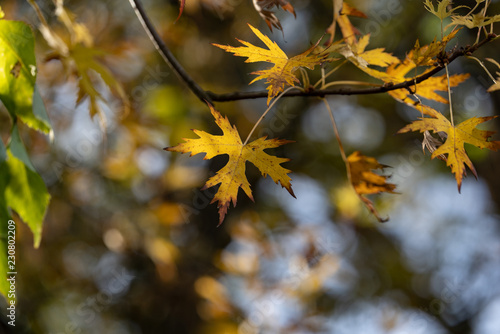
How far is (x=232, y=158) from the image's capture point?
69 centimetres

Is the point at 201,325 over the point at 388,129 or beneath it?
beneath

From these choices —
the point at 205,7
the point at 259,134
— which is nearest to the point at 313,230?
the point at 259,134

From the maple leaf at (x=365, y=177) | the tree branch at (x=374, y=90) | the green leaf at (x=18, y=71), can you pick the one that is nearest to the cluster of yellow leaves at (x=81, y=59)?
the green leaf at (x=18, y=71)

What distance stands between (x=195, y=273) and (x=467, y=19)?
187 cm

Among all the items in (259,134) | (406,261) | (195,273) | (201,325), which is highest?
(259,134)

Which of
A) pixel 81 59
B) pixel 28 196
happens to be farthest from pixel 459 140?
pixel 81 59

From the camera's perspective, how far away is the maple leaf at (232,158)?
64cm

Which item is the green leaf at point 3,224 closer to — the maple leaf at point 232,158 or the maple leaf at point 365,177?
the maple leaf at point 232,158

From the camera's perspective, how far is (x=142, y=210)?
219cm

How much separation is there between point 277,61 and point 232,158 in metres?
0.17

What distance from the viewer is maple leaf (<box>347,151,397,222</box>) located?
2.53 feet

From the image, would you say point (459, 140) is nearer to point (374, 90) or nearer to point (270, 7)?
point (374, 90)

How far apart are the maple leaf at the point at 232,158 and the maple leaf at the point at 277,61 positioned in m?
0.09

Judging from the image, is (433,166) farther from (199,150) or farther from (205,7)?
(199,150)
